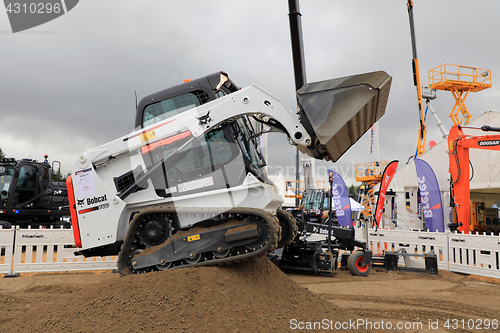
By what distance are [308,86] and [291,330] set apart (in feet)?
9.33

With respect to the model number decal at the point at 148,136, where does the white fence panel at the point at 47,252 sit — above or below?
below

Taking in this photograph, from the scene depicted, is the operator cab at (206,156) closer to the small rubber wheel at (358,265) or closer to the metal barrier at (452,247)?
the small rubber wheel at (358,265)

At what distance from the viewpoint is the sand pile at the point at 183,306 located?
147 inches

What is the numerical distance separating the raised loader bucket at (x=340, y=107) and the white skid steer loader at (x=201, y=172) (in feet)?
0.04

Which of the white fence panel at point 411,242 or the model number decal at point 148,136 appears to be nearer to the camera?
the model number decal at point 148,136

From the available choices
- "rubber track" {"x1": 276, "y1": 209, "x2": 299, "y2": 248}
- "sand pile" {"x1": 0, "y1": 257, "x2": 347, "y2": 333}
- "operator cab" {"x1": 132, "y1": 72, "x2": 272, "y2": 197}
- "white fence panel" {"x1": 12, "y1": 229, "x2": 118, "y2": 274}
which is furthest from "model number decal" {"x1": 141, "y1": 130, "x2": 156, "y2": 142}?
"white fence panel" {"x1": 12, "y1": 229, "x2": 118, "y2": 274}

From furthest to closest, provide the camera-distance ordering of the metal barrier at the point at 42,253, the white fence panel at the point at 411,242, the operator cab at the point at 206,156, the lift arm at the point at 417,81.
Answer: the lift arm at the point at 417,81
the white fence panel at the point at 411,242
the metal barrier at the point at 42,253
the operator cab at the point at 206,156

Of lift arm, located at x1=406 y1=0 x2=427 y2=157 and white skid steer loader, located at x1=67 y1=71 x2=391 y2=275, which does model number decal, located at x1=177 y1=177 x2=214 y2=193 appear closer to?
white skid steer loader, located at x1=67 y1=71 x2=391 y2=275

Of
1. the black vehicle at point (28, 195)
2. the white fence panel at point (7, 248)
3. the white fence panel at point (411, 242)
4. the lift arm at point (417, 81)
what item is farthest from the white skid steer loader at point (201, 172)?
the lift arm at point (417, 81)

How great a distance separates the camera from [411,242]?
34.1ft

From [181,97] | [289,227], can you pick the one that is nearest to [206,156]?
[181,97]

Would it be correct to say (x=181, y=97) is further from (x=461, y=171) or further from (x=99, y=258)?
(x=461, y=171)

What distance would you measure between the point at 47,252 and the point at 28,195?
16.7 ft

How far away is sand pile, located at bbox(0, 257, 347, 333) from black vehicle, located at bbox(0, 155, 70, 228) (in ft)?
30.0
